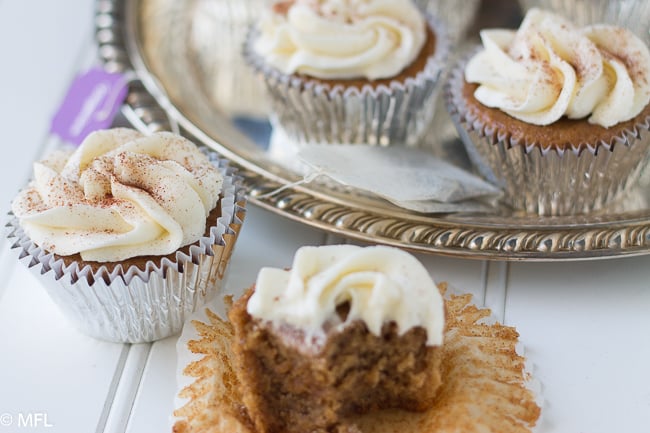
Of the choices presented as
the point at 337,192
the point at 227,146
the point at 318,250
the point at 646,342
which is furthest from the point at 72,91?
the point at 646,342

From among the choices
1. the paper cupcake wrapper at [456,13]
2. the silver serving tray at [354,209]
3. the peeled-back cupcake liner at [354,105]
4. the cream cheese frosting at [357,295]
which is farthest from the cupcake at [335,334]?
the paper cupcake wrapper at [456,13]

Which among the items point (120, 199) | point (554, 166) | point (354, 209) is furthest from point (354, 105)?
point (120, 199)

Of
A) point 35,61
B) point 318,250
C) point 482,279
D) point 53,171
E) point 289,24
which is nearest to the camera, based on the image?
point 318,250

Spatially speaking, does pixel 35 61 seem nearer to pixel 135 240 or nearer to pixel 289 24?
pixel 289 24

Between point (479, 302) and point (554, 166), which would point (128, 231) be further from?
point (554, 166)

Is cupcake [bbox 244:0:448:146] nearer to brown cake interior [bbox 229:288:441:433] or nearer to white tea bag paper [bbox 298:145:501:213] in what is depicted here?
white tea bag paper [bbox 298:145:501:213]

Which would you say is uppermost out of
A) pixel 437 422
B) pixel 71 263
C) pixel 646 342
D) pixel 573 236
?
pixel 573 236

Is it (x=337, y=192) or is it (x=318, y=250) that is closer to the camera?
(x=318, y=250)

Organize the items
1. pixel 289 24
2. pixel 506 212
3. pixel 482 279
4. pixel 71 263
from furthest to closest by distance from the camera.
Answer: pixel 289 24, pixel 506 212, pixel 482 279, pixel 71 263
